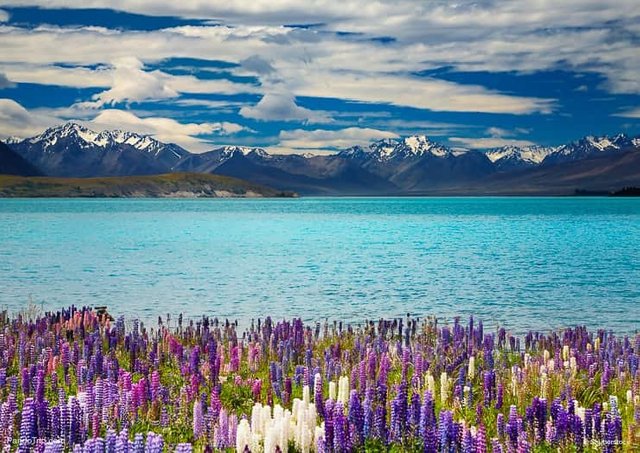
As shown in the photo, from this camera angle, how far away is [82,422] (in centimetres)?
1191

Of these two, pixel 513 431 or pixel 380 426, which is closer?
pixel 513 431

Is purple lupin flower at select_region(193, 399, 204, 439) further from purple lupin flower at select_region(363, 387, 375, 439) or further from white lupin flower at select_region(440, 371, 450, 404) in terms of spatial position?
white lupin flower at select_region(440, 371, 450, 404)

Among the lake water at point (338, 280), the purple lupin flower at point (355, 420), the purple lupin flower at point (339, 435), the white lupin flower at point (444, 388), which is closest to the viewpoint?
the purple lupin flower at point (339, 435)

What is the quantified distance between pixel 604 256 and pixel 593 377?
2051 inches

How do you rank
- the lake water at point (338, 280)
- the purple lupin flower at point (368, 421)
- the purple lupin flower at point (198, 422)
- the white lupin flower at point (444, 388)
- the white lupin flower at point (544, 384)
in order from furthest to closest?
the lake water at point (338, 280)
the white lupin flower at point (544, 384)
the white lupin flower at point (444, 388)
the purple lupin flower at point (198, 422)
the purple lupin flower at point (368, 421)

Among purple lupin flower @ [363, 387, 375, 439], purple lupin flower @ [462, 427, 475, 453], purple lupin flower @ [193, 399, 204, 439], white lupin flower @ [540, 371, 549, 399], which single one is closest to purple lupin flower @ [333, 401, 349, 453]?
purple lupin flower @ [363, 387, 375, 439]

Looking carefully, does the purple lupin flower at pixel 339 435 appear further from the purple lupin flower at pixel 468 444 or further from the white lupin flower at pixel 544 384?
the white lupin flower at pixel 544 384

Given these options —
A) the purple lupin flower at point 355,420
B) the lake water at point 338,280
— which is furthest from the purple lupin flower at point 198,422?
the lake water at point 338,280

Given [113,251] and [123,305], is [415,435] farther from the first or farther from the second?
[113,251]

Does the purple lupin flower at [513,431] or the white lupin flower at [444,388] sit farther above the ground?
the purple lupin flower at [513,431]

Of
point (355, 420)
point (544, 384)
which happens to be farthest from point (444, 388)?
point (355, 420)

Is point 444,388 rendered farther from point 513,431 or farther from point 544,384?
point 513,431

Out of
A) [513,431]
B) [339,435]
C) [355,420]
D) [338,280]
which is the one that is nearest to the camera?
[339,435]

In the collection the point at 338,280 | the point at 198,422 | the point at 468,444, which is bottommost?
the point at 338,280
